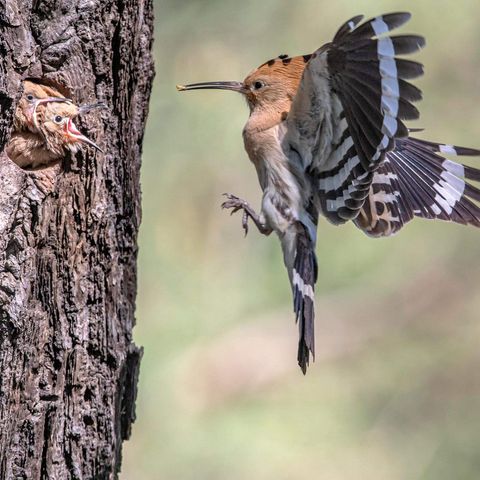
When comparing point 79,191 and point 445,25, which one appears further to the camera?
point 445,25

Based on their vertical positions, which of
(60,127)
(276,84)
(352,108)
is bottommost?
(60,127)

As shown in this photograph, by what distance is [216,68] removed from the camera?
5727mm

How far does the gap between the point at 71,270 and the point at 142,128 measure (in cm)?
43

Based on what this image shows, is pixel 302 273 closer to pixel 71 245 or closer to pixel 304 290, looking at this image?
pixel 304 290

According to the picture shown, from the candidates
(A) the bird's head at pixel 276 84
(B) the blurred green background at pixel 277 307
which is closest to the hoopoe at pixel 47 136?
(A) the bird's head at pixel 276 84

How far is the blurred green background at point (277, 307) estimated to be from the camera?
527 centimetres

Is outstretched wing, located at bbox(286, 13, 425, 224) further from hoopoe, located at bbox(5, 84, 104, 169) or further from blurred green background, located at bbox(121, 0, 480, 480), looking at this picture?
blurred green background, located at bbox(121, 0, 480, 480)

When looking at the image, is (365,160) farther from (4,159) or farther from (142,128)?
(4,159)

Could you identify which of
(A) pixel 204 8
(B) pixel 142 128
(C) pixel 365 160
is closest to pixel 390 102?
(C) pixel 365 160

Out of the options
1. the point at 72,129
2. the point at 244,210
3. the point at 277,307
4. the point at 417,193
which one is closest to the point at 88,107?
the point at 72,129

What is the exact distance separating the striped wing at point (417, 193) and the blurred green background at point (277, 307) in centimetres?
175

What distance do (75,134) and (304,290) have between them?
101 centimetres

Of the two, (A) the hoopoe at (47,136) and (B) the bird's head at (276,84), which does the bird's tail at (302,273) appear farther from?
(A) the hoopoe at (47,136)

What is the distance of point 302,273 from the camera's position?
3.31 metres
